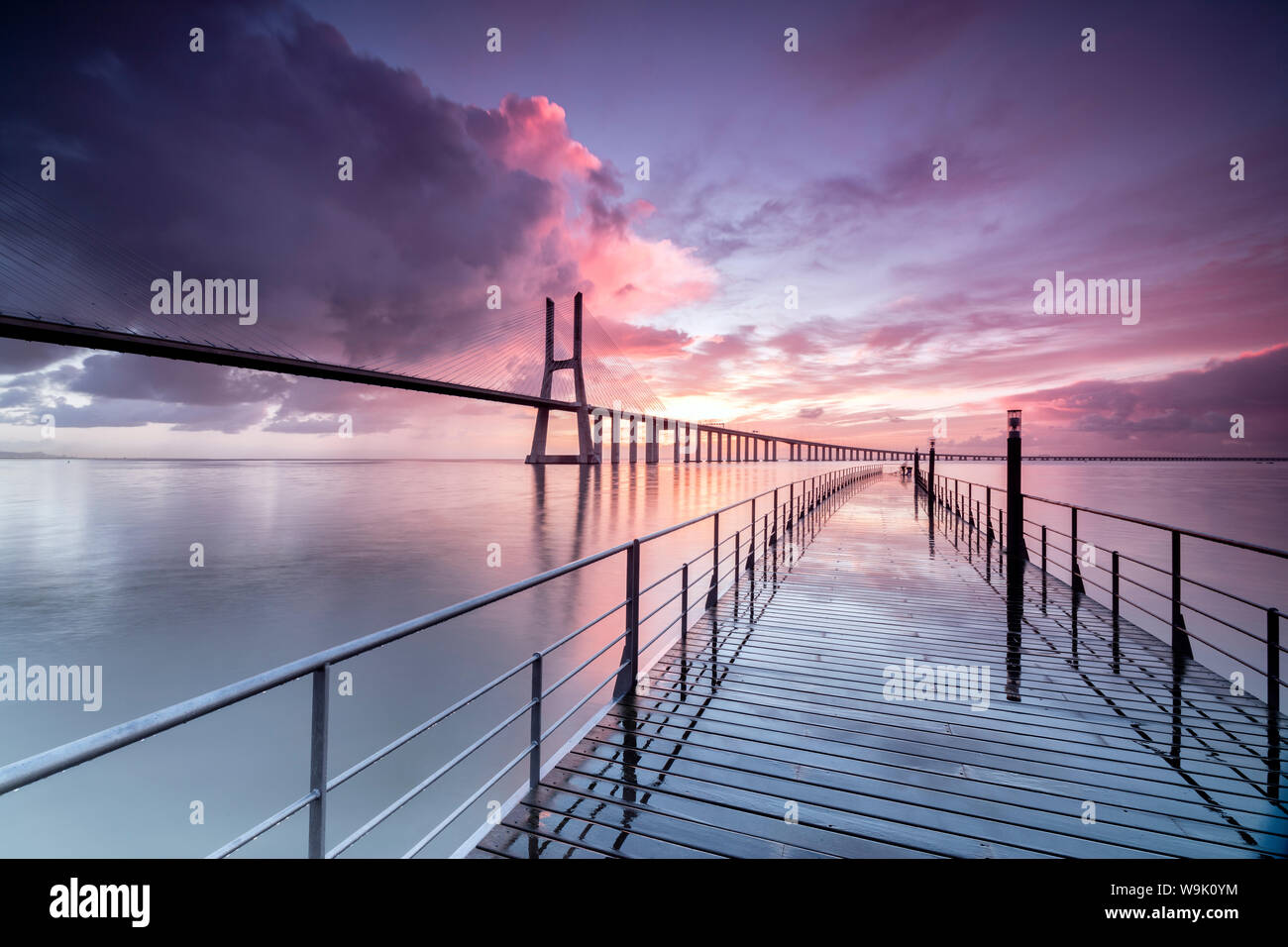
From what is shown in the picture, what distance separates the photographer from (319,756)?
1498 millimetres

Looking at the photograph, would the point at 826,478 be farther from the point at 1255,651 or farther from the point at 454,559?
the point at 1255,651

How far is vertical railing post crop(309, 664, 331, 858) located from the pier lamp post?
753 centimetres

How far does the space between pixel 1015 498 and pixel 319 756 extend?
7.93 metres

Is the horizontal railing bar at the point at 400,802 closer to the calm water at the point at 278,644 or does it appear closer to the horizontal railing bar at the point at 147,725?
the horizontal railing bar at the point at 147,725

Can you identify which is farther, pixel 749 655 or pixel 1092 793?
pixel 749 655

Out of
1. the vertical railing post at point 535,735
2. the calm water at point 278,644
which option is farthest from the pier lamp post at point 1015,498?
the vertical railing post at point 535,735

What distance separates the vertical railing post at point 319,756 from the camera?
1.45m

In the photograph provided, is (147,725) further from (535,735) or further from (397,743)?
(535,735)

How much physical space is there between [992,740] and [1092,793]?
480 mm

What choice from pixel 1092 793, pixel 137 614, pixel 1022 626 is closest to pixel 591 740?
pixel 1092 793

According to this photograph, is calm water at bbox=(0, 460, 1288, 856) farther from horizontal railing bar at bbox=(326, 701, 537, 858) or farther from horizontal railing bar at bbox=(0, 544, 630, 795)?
horizontal railing bar at bbox=(0, 544, 630, 795)


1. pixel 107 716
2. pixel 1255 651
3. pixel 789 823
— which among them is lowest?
pixel 107 716

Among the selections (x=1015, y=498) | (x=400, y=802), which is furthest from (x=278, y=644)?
(x=1015, y=498)

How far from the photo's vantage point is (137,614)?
11.3m
